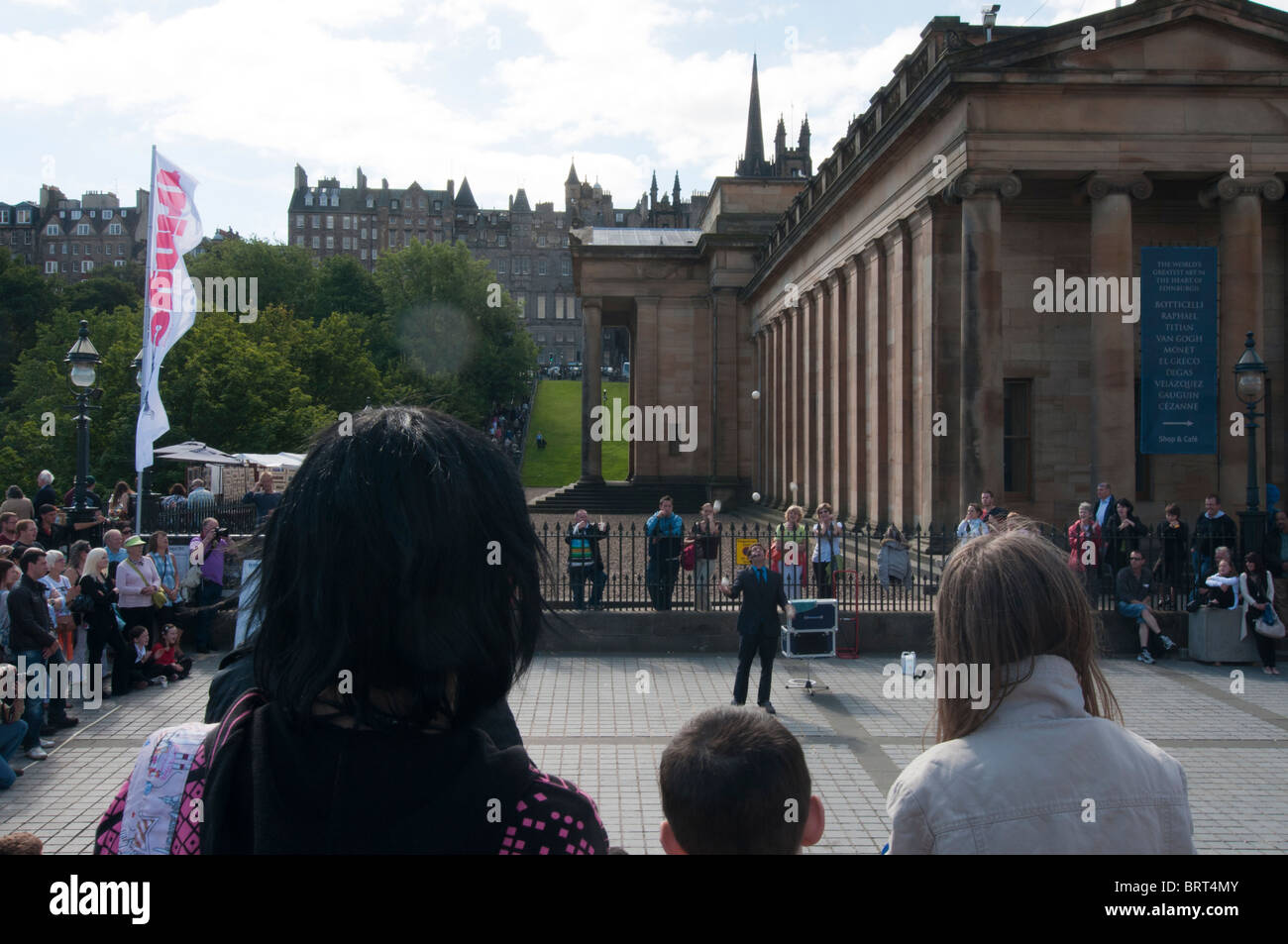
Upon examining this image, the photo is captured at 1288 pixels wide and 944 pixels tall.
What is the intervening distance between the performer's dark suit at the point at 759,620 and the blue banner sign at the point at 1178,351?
11.9 metres

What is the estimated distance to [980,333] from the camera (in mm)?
19609

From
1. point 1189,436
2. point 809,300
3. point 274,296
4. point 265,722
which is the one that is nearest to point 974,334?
point 1189,436

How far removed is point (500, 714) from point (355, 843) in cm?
38

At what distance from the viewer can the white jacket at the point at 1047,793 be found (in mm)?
2271

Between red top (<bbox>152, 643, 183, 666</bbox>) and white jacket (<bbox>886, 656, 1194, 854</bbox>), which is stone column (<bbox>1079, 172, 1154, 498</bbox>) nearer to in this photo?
red top (<bbox>152, 643, 183, 666</bbox>)

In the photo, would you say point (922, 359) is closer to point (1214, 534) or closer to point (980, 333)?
point (980, 333)

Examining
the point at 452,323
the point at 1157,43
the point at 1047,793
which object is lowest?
the point at 1047,793

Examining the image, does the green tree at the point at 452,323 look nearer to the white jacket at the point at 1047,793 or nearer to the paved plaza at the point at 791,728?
the paved plaza at the point at 791,728

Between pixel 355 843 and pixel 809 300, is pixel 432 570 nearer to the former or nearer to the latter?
pixel 355 843

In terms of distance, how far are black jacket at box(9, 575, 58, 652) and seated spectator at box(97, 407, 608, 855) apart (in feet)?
29.6

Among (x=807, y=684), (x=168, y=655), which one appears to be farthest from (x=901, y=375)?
(x=168, y=655)

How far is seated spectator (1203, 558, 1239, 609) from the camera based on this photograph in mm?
13875

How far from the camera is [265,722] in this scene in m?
1.67

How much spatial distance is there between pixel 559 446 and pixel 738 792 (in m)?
65.3
